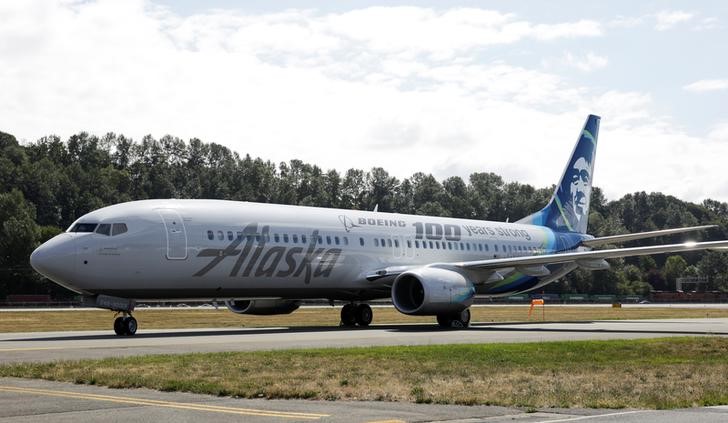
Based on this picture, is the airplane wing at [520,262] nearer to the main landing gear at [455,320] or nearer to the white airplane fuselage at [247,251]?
the white airplane fuselage at [247,251]

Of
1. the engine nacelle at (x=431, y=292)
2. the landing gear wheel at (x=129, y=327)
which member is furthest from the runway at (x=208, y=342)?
the engine nacelle at (x=431, y=292)

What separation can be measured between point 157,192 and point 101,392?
461 feet

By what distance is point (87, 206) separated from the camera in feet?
412

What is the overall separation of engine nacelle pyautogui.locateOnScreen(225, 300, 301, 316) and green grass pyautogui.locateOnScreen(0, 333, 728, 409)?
15659mm

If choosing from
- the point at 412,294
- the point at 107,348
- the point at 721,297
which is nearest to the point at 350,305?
the point at 412,294

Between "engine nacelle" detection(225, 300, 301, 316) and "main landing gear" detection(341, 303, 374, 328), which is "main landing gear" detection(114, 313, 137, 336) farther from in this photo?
"main landing gear" detection(341, 303, 374, 328)

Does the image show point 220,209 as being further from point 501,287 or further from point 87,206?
point 87,206

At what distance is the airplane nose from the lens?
28.2 m

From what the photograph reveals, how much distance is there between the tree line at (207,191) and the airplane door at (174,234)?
6915 centimetres

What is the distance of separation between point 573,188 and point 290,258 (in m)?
19.9

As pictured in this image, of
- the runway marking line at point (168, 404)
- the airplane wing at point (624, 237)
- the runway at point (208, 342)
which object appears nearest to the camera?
the runway marking line at point (168, 404)

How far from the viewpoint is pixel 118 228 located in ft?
96.4

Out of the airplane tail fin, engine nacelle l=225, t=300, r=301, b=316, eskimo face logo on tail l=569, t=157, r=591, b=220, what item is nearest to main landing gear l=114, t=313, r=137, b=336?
engine nacelle l=225, t=300, r=301, b=316

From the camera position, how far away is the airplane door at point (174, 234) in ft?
98.5
